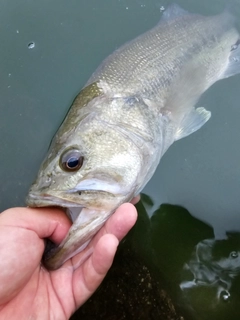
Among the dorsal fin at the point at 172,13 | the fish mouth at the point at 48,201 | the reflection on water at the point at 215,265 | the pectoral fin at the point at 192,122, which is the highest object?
the dorsal fin at the point at 172,13

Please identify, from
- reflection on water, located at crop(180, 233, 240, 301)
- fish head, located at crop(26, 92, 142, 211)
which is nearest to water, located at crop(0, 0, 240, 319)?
reflection on water, located at crop(180, 233, 240, 301)

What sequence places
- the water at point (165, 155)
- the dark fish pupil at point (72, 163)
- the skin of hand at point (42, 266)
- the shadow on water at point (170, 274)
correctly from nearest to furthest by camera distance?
the skin of hand at point (42, 266)
the dark fish pupil at point (72, 163)
the shadow on water at point (170, 274)
the water at point (165, 155)

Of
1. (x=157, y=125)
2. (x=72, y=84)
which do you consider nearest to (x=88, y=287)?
(x=157, y=125)

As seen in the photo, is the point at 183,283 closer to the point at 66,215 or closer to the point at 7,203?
the point at 66,215

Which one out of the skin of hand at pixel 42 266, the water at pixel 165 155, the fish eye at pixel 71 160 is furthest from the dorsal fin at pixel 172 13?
the skin of hand at pixel 42 266

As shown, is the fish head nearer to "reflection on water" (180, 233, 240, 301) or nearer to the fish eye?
the fish eye

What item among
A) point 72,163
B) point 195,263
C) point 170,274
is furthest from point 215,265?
point 72,163

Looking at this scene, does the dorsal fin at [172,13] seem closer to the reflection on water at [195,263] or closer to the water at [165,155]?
the water at [165,155]

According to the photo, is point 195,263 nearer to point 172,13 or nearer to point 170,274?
point 170,274
